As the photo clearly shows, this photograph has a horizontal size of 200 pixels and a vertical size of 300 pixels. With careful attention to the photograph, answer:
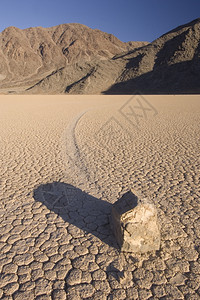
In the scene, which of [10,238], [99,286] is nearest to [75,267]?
[99,286]

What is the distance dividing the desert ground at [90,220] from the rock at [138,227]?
0.10 m

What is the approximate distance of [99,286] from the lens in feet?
6.87

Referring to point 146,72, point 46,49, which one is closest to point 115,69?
point 146,72

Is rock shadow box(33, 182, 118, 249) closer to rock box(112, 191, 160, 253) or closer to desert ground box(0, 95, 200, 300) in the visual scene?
desert ground box(0, 95, 200, 300)

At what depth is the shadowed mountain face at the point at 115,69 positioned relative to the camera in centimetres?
4641

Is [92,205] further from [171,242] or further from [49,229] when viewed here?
[171,242]

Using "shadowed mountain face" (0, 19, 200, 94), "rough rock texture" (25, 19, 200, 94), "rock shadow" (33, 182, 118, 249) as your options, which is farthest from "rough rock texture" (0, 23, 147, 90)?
"rock shadow" (33, 182, 118, 249)

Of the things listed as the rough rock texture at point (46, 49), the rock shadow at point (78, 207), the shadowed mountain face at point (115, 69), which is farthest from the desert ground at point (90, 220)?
the rough rock texture at point (46, 49)

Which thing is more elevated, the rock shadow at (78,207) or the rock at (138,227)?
the rock at (138,227)

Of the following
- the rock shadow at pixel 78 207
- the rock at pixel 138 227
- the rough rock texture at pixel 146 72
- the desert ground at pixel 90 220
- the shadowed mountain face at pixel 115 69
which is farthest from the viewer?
the shadowed mountain face at pixel 115 69

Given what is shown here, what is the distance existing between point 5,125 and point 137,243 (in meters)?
9.07

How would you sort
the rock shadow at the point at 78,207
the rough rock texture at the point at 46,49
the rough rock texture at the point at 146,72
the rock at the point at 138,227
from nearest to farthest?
the rock at the point at 138,227 < the rock shadow at the point at 78,207 < the rough rock texture at the point at 146,72 < the rough rock texture at the point at 46,49

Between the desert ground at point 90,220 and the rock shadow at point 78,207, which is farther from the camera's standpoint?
the rock shadow at point 78,207

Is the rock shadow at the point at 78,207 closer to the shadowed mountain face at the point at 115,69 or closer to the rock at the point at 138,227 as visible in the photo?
the rock at the point at 138,227
